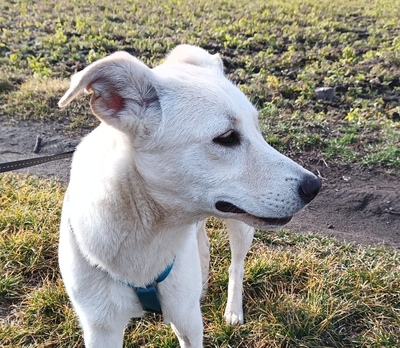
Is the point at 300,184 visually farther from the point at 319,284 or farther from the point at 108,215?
the point at 319,284

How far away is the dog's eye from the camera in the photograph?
1955mm

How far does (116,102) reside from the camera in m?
1.97

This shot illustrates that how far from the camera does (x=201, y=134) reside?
1.94 m

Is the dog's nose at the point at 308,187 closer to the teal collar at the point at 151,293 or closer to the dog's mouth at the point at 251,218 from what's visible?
the dog's mouth at the point at 251,218

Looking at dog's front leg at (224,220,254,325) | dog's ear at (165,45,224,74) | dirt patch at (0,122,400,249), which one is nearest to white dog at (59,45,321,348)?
dog's ear at (165,45,224,74)

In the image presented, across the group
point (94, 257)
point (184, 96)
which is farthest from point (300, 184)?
point (94, 257)

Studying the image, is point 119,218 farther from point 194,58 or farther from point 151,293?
point 194,58

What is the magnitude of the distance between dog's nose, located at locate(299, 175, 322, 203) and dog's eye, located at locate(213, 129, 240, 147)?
1.09ft

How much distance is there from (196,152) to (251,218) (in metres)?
0.40

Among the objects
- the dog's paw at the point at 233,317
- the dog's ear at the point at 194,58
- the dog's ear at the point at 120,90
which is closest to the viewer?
the dog's ear at the point at 120,90

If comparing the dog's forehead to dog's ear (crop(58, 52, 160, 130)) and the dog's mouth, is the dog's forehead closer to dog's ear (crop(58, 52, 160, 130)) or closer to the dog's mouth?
dog's ear (crop(58, 52, 160, 130))

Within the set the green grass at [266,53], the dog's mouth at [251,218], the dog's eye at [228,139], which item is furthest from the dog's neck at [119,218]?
the green grass at [266,53]

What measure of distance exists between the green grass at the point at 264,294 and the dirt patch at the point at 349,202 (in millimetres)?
270

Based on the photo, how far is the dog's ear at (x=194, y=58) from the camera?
2.45 meters
